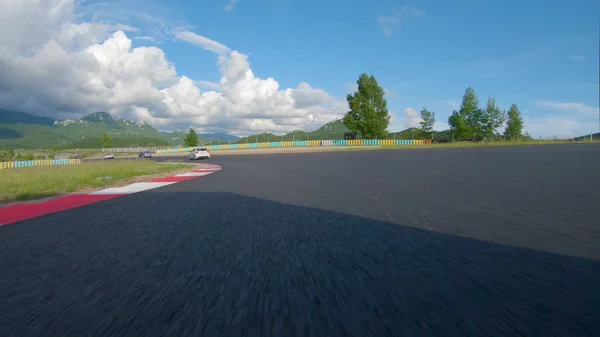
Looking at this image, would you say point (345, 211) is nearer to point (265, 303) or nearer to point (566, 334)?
point (265, 303)

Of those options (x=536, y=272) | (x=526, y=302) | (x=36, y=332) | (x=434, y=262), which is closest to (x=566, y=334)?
(x=526, y=302)

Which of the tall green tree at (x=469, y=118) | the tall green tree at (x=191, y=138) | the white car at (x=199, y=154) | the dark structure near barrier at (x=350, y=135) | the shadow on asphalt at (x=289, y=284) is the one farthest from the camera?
the tall green tree at (x=191, y=138)

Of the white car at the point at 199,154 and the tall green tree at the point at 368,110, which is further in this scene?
the tall green tree at the point at 368,110

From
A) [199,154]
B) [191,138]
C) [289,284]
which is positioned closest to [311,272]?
[289,284]

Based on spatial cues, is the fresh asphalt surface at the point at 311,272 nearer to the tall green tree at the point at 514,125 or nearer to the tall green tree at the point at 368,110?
the tall green tree at the point at 368,110

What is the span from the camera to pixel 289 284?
315cm

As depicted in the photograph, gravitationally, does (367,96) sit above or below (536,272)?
above

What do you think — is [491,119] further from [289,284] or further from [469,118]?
[289,284]

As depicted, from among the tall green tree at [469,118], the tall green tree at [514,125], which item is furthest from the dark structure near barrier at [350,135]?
the tall green tree at [514,125]

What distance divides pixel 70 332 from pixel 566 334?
129 inches

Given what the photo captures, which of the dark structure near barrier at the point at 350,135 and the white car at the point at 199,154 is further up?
the dark structure near barrier at the point at 350,135

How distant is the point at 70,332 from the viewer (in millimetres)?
2385

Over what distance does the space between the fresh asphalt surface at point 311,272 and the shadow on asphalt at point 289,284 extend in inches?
0.6

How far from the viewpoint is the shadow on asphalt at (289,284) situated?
2.39 meters
